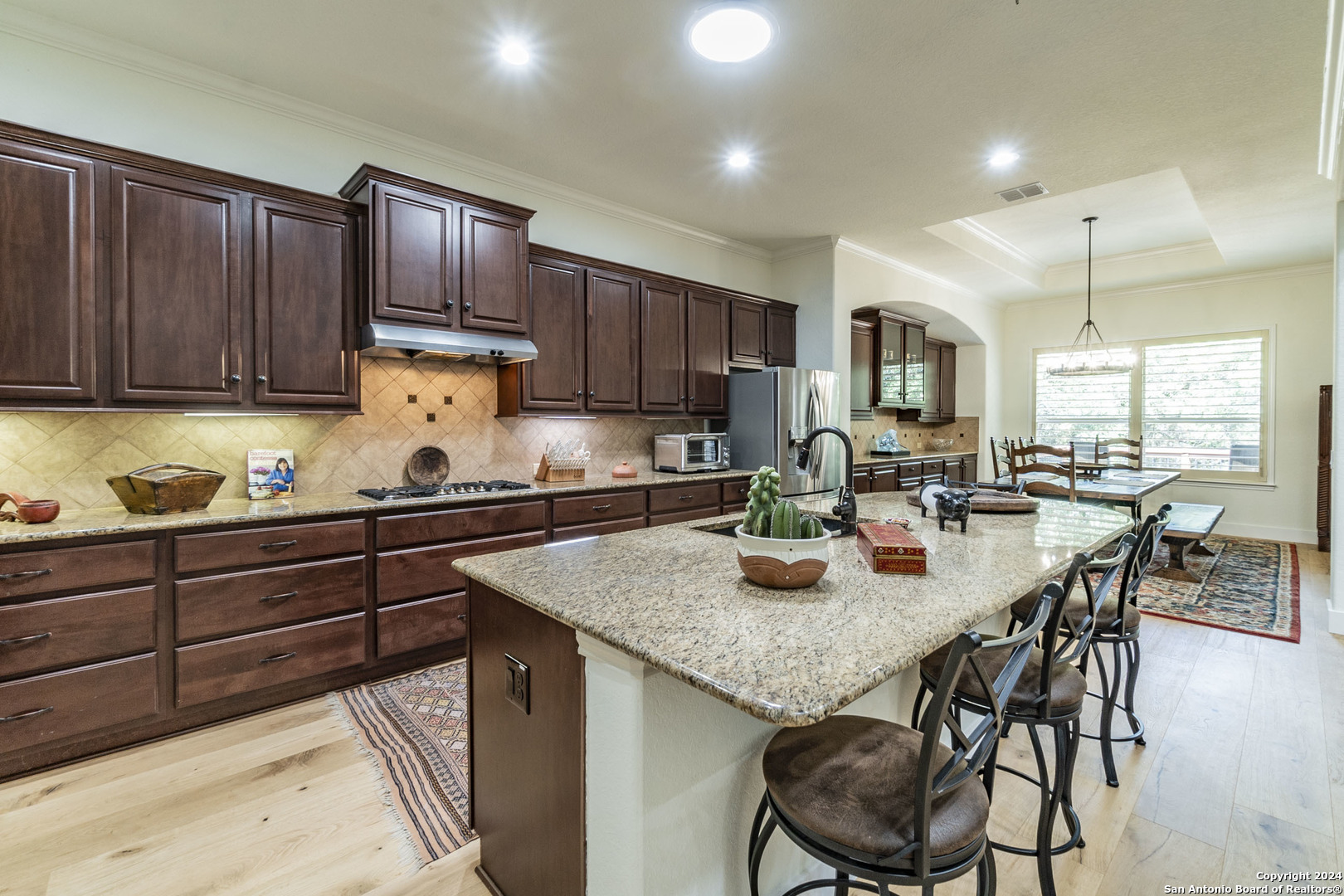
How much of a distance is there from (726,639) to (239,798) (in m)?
1.99

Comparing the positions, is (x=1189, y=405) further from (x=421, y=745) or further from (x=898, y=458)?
(x=421, y=745)

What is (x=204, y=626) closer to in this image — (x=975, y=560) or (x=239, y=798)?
(x=239, y=798)

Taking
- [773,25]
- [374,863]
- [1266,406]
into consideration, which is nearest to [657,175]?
[773,25]

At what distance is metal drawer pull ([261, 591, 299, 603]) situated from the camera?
2.41 meters

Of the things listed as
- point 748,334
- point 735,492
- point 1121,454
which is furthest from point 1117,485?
point 748,334

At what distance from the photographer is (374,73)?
2602 millimetres

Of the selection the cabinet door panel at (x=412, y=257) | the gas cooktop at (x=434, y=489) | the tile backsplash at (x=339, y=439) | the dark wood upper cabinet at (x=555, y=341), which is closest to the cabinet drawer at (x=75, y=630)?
the tile backsplash at (x=339, y=439)

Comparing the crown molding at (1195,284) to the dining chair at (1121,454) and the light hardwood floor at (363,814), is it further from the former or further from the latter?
the light hardwood floor at (363,814)

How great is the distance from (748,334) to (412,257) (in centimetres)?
270

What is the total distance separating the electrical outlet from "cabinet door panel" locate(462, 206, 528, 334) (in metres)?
2.21

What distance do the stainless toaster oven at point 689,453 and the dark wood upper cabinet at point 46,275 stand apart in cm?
302

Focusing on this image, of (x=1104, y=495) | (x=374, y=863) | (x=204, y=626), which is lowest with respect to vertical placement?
(x=374, y=863)

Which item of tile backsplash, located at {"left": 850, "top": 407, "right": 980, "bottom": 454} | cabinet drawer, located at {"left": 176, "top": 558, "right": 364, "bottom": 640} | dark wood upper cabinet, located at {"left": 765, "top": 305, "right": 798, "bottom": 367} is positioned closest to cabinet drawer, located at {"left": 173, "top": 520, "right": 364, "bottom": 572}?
cabinet drawer, located at {"left": 176, "top": 558, "right": 364, "bottom": 640}

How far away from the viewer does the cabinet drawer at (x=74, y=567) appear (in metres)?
1.94
